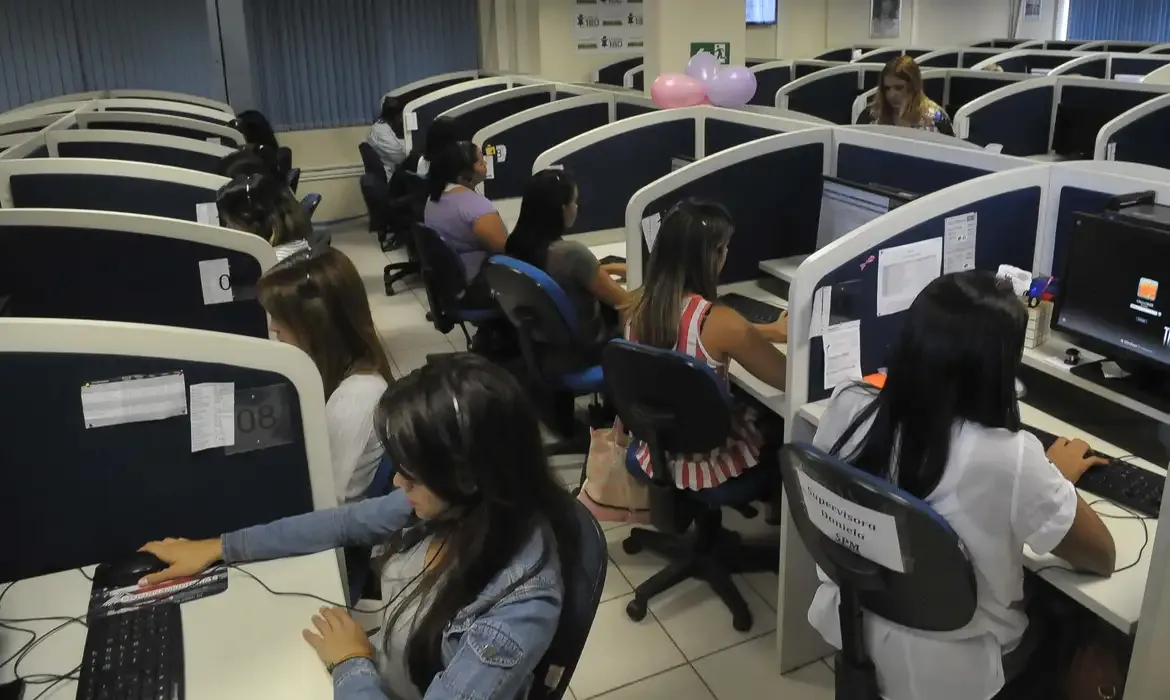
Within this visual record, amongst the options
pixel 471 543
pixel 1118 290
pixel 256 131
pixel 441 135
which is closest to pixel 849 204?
pixel 1118 290

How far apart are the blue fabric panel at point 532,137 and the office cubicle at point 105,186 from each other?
174 centimetres

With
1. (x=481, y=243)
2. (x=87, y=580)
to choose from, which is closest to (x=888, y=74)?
(x=481, y=243)

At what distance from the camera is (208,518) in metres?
1.46

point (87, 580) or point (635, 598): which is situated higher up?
point (87, 580)

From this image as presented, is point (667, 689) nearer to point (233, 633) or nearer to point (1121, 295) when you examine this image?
point (233, 633)

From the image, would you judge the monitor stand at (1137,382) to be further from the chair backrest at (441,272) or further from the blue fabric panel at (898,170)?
the chair backrest at (441,272)

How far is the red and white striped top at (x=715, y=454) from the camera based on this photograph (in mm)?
2146

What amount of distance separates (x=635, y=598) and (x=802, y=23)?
302 inches

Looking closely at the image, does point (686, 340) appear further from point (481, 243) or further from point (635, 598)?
point (481, 243)

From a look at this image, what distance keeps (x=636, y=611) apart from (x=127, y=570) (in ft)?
4.44

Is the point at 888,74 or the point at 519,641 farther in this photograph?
the point at 888,74

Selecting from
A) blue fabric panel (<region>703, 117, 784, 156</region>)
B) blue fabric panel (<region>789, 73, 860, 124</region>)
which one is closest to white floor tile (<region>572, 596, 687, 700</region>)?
blue fabric panel (<region>703, 117, 784, 156</region>)

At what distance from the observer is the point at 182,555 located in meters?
1.39

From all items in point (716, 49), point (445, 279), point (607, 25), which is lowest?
point (445, 279)
